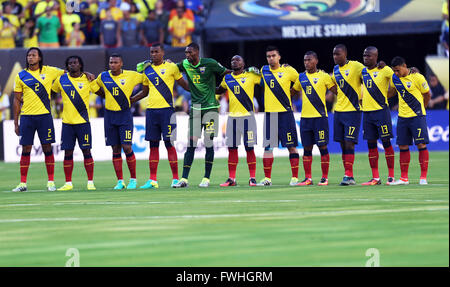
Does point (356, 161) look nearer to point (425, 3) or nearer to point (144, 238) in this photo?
point (425, 3)

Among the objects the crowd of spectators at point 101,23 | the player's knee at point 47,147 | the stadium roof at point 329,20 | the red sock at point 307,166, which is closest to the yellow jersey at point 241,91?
the red sock at point 307,166

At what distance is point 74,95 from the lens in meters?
15.3

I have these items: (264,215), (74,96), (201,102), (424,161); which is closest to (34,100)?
(74,96)

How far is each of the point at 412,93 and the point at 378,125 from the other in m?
0.77

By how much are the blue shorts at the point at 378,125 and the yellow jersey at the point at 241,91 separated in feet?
6.40

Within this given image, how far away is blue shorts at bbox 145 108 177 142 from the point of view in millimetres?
15156

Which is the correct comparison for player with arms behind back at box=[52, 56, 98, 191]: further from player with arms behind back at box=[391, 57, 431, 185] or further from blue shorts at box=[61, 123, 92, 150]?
player with arms behind back at box=[391, 57, 431, 185]

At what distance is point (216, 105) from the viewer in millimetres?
15391

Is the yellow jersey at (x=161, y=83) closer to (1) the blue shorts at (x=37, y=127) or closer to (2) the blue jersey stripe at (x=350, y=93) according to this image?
(1) the blue shorts at (x=37, y=127)

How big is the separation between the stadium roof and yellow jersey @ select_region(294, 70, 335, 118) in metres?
12.2

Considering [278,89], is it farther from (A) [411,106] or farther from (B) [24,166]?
(B) [24,166]

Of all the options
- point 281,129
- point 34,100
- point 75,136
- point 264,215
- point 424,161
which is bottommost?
point 264,215
